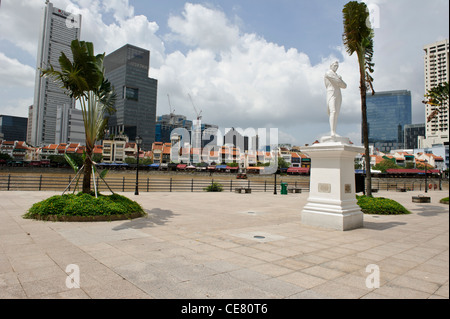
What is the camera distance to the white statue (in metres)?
8.94

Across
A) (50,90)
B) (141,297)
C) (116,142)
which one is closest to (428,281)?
(141,297)

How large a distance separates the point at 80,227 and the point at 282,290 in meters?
6.25

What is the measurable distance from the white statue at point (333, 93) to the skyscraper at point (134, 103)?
177 metres

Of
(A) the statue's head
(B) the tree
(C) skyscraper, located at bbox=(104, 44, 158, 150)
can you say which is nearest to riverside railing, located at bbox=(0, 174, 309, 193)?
(A) the statue's head

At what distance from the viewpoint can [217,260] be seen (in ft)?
16.8

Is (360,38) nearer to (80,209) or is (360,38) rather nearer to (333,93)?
(333,93)

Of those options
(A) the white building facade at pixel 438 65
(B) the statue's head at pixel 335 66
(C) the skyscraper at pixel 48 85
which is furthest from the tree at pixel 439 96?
(C) the skyscraper at pixel 48 85

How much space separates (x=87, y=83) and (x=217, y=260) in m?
8.14

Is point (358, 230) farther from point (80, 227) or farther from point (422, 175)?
point (422, 175)

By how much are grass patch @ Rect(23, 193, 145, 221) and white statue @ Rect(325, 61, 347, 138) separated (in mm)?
7217

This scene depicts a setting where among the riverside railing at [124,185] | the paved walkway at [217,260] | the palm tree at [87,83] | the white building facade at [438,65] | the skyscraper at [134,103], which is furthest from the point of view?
the skyscraper at [134,103]

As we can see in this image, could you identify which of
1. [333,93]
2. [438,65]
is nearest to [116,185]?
[333,93]

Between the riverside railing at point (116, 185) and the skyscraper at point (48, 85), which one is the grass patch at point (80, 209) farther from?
the skyscraper at point (48, 85)

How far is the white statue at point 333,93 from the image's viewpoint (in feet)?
29.3
